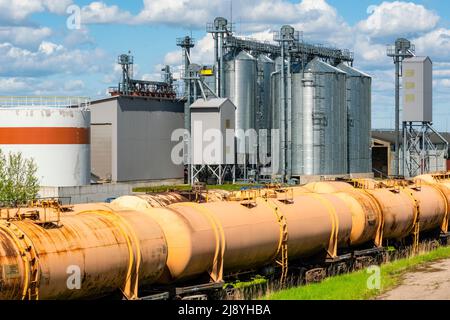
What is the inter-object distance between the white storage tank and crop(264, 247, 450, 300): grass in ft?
93.0

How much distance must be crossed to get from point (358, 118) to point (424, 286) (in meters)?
59.4

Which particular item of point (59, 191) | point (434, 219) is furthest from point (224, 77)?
point (434, 219)

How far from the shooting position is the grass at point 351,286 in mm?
22922

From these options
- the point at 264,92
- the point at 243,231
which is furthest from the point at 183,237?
the point at 264,92

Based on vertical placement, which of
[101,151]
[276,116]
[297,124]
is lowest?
[101,151]

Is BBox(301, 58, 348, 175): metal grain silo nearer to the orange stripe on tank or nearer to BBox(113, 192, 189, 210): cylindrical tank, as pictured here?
the orange stripe on tank

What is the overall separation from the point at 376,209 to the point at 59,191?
24.7 metres

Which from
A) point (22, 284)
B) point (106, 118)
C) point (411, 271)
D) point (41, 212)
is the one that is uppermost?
point (106, 118)

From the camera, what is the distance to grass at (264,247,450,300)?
22922 mm

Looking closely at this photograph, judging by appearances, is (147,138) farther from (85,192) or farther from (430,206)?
(430,206)

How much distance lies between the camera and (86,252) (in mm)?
17562

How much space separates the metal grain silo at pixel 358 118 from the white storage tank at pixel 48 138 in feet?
120
